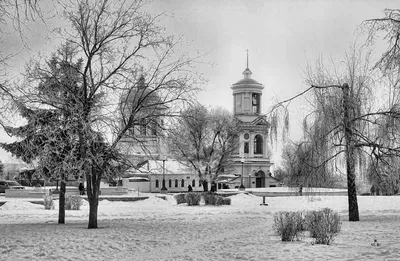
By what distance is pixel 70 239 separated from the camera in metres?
17.7

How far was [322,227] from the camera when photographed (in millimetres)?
17219

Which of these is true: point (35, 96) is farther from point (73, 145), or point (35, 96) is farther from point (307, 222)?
point (307, 222)

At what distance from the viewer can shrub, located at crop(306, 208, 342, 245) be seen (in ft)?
56.1

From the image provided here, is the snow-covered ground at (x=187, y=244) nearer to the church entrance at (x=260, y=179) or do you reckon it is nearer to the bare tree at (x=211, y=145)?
the bare tree at (x=211, y=145)

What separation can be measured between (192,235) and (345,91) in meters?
8.46

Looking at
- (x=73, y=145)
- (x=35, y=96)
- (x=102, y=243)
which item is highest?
(x=35, y=96)

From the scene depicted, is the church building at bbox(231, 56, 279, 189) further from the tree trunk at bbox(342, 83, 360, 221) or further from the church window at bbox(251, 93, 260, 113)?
the tree trunk at bbox(342, 83, 360, 221)

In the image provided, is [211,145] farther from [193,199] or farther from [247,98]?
[247,98]

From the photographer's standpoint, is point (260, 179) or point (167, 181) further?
point (260, 179)

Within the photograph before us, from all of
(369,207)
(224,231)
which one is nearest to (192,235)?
(224,231)

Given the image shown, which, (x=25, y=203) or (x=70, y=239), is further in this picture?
(x=25, y=203)

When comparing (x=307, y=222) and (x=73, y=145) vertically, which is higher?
(x=73, y=145)

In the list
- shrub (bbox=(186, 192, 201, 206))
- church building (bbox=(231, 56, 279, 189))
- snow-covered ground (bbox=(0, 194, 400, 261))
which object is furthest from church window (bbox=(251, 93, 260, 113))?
snow-covered ground (bbox=(0, 194, 400, 261))

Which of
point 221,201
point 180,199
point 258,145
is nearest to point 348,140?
point 221,201
